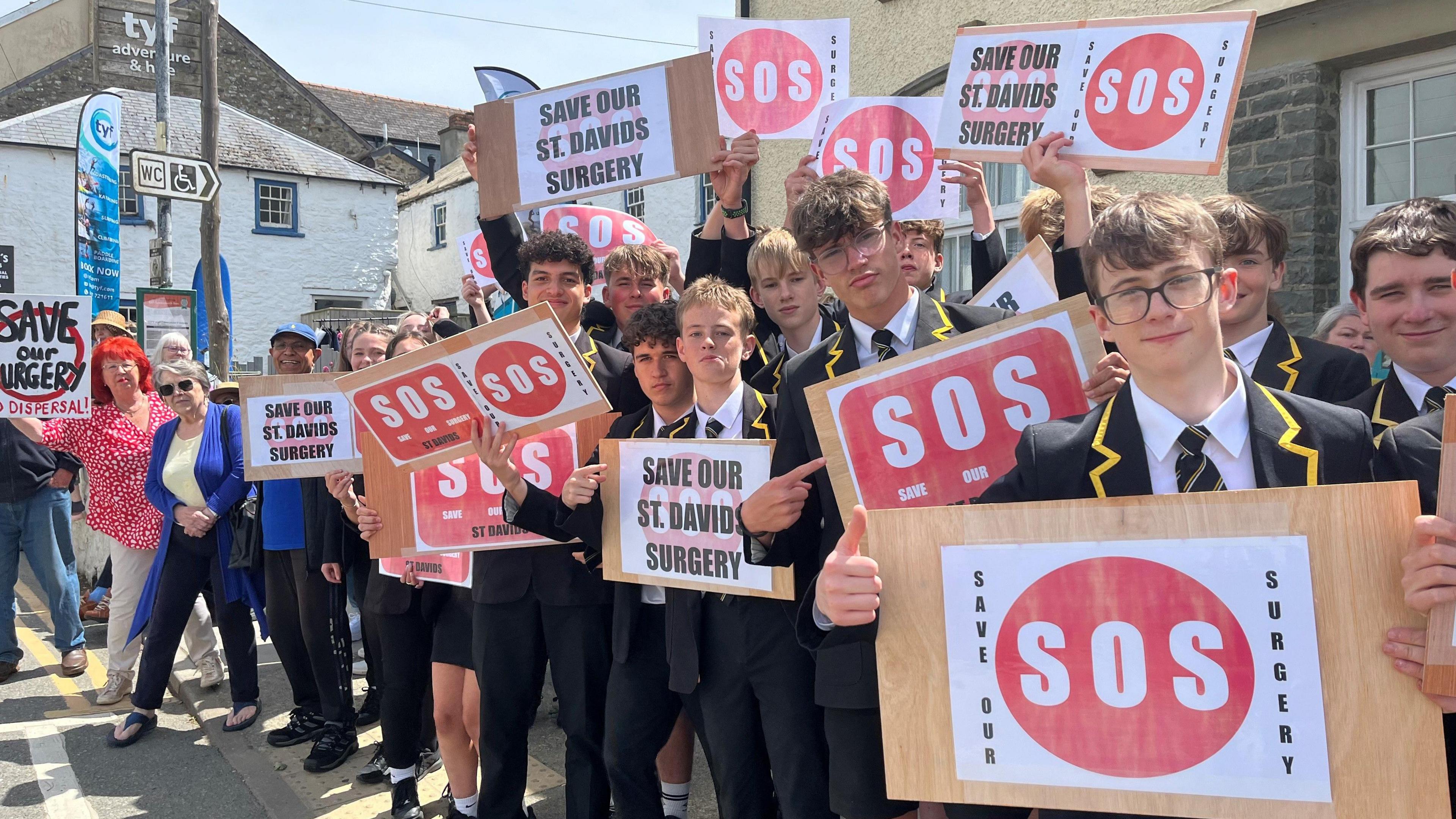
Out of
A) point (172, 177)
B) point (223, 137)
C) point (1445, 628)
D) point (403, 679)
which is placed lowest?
point (403, 679)

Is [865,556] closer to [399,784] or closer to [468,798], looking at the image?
[468,798]

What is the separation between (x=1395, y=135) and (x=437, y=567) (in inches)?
244

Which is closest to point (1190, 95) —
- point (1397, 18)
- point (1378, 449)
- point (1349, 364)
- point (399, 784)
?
point (1349, 364)

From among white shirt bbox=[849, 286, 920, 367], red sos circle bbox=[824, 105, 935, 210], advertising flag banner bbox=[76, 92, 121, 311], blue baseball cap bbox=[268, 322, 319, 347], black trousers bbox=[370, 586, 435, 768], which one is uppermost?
advertising flag banner bbox=[76, 92, 121, 311]

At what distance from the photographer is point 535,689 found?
402 centimetres

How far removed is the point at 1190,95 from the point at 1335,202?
12.9 feet

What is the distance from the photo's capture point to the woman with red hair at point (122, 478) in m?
6.65

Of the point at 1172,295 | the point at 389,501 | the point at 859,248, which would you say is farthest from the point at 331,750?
the point at 1172,295

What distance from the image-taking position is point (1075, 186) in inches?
117

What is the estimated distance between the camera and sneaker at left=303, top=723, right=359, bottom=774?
524cm

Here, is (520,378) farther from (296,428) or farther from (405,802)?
(405,802)

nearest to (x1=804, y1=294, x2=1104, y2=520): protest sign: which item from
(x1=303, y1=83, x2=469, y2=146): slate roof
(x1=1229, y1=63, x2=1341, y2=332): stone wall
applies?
(x1=1229, y1=63, x2=1341, y2=332): stone wall

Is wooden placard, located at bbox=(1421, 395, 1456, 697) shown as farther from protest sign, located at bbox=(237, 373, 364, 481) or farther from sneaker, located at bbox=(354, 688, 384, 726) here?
sneaker, located at bbox=(354, 688, 384, 726)

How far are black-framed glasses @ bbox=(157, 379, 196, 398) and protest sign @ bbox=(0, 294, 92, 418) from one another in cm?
131
